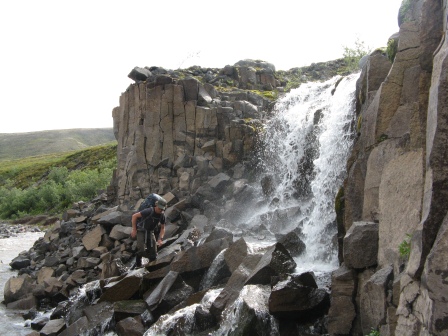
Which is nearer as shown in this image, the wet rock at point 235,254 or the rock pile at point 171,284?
the rock pile at point 171,284

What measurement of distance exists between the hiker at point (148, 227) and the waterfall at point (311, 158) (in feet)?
14.9

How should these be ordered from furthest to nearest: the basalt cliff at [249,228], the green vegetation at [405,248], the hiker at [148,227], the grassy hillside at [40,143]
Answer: the grassy hillside at [40,143]
the hiker at [148,227]
the green vegetation at [405,248]
the basalt cliff at [249,228]

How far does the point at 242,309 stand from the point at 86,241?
1191 cm

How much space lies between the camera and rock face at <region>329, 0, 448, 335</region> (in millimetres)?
5598

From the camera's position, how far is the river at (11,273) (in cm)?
1411

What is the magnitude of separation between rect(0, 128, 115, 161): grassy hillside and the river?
428ft

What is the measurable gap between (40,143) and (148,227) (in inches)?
6943

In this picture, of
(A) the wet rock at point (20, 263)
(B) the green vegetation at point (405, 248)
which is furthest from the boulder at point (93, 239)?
(B) the green vegetation at point (405, 248)

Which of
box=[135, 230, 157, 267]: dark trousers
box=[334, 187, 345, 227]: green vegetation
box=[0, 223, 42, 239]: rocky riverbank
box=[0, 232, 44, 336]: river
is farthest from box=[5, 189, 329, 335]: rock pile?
box=[0, 223, 42, 239]: rocky riverbank

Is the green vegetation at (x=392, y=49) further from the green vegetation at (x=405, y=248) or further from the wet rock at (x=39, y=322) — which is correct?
the wet rock at (x=39, y=322)

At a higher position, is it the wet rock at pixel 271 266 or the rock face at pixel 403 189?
the rock face at pixel 403 189

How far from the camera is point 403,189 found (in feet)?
25.4

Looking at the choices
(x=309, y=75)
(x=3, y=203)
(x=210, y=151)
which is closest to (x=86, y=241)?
(x=210, y=151)

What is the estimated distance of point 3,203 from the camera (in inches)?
1981
